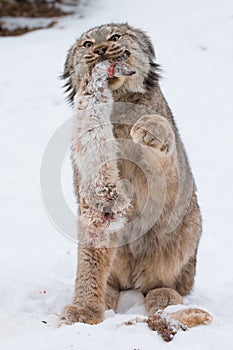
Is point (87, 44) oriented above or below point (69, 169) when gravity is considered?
above

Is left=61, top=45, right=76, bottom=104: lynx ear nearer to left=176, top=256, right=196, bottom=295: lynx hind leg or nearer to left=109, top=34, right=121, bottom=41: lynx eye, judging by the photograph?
left=109, top=34, right=121, bottom=41: lynx eye

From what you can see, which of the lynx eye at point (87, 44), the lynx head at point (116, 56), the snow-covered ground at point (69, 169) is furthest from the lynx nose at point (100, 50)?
the snow-covered ground at point (69, 169)

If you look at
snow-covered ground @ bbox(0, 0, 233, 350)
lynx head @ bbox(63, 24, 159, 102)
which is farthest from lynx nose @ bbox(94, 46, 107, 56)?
snow-covered ground @ bbox(0, 0, 233, 350)

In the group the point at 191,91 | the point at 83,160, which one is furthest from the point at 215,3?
the point at 83,160

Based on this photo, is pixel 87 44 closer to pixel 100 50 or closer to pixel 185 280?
pixel 100 50

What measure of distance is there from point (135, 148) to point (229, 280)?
155cm

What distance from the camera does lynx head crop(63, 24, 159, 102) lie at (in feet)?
16.5

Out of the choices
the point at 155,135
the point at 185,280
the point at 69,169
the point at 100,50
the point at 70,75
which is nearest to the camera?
the point at 155,135

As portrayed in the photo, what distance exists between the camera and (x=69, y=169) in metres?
9.08

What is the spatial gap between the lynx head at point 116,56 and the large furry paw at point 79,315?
57.0 inches

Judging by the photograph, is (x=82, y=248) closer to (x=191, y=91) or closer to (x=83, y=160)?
(x=83, y=160)

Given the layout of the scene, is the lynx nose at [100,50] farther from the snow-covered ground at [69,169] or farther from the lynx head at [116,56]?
the snow-covered ground at [69,169]

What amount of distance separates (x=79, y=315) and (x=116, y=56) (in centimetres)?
172

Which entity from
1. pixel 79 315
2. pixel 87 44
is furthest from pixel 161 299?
pixel 87 44
